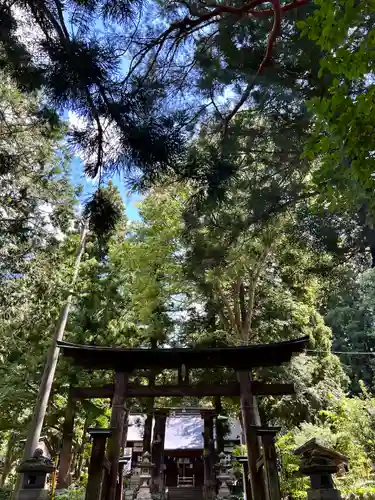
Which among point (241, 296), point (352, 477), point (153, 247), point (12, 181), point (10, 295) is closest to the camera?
point (12, 181)

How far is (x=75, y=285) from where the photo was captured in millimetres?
9695

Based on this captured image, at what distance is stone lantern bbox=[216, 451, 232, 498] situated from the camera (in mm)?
7957

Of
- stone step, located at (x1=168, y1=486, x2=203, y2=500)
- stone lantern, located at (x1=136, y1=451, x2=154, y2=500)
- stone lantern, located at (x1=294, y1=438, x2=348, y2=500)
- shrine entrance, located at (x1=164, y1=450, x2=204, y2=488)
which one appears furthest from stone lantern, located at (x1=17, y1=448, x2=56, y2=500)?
shrine entrance, located at (x1=164, y1=450, x2=204, y2=488)

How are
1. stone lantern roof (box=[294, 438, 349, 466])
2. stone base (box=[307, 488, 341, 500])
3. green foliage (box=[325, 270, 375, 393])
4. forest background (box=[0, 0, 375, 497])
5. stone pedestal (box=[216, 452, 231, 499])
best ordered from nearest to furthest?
forest background (box=[0, 0, 375, 497]) < stone base (box=[307, 488, 341, 500]) < stone lantern roof (box=[294, 438, 349, 466]) < stone pedestal (box=[216, 452, 231, 499]) < green foliage (box=[325, 270, 375, 393])

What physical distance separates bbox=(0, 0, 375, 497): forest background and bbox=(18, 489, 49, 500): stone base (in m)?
3.09

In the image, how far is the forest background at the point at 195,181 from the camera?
9.29ft

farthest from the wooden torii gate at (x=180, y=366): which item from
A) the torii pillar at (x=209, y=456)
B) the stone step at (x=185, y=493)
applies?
the stone step at (x=185, y=493)

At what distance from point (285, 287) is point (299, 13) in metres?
8.78

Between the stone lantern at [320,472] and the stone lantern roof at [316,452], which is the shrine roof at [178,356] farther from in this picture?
the stone lantern at [320,472]

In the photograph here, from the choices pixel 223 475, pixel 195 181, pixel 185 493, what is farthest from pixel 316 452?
pixel 185 493

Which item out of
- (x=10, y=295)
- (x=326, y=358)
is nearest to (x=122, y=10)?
(x=10, y=295)

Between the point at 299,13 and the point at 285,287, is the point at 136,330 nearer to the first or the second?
the point at 285,287

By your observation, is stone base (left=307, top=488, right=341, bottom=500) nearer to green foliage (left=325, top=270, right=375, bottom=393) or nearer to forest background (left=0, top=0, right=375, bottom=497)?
forest background (left=0, top=0, right=375, bottom=497)

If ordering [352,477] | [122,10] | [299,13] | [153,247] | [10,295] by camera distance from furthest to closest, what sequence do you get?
[153,247], [352,477], [10,295], [299,13], [122,10]
